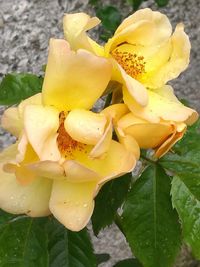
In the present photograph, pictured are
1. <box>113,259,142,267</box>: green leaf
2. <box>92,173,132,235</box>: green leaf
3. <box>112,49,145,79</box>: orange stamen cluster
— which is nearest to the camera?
<box>112,49,145,79</box>: orange stamen cluster

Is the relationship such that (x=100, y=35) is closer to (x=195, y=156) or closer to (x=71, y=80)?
(x=195, y=156)

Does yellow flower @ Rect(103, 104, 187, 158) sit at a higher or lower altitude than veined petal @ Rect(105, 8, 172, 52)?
lower

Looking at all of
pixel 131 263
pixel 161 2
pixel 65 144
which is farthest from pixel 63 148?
pixel 161 2

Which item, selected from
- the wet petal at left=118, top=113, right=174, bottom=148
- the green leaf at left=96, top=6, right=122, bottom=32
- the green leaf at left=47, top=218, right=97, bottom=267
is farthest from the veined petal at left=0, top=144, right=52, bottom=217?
the green leaf at left=96, top=6, right=122, bottom=32

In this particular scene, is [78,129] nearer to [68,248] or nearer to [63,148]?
[63,148]

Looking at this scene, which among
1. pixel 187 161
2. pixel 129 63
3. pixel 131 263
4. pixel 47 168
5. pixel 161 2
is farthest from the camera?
pixel 161 2

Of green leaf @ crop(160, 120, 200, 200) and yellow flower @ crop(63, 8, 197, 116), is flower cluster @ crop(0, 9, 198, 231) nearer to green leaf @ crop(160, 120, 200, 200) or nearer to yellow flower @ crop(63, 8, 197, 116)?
yellow flower @ crop(63, 8, 197, 116)
